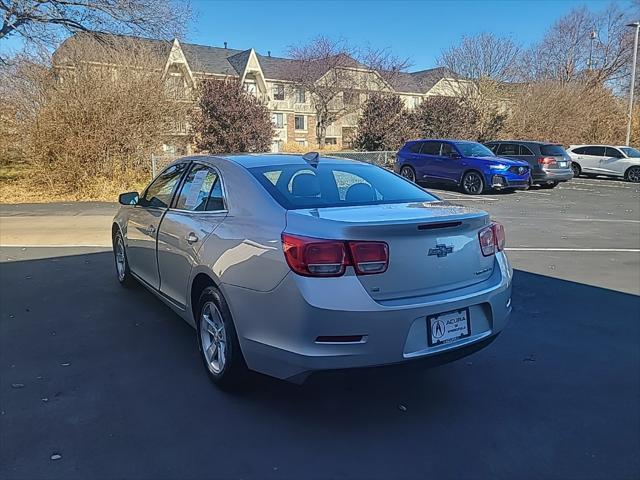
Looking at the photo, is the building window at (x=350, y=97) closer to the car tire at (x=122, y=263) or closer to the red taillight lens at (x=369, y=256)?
the car tire at (x=122, y=263)

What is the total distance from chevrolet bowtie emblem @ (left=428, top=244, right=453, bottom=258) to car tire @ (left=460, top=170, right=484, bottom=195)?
553 inches

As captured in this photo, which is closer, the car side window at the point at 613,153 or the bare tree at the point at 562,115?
the car side window at the point at 613,153

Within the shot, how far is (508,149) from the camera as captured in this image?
19.6m

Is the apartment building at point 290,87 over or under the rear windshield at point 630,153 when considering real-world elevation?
over

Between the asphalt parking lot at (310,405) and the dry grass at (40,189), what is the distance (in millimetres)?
9375

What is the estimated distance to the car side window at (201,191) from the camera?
3.74 m

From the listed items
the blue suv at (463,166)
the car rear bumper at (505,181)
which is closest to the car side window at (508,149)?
the blue suv at (463,166)

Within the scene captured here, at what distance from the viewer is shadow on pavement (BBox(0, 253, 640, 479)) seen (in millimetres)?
2682

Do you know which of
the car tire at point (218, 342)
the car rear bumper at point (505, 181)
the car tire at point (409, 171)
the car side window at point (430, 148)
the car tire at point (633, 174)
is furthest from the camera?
the car tire at point (633, 174)

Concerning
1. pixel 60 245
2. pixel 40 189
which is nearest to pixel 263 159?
pixel 60 245

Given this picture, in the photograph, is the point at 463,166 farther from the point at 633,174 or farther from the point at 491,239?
the point at 491,239

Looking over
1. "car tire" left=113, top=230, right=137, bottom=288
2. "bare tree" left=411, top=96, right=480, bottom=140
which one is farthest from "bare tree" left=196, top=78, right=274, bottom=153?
"car tire" left=113, top=230, right=137, bottom=288

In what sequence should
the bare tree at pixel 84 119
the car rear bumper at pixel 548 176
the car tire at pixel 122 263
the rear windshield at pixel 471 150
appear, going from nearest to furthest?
the car tire at pixel 122 263 → the bare tree at pixel 84 119 → the rear windshield at pixel 471 150 → the car rear bumper at pixel 548 176

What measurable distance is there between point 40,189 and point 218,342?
13.1 meters
